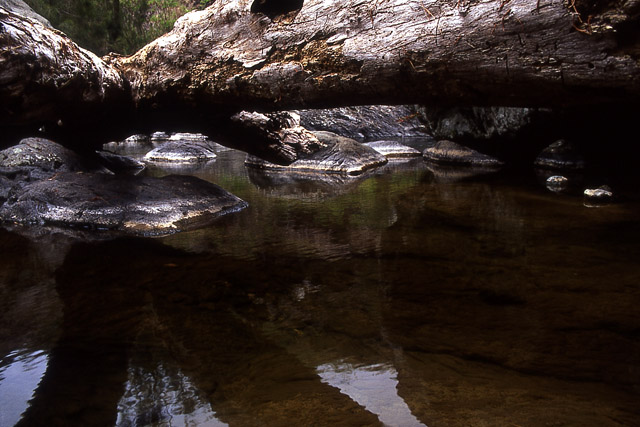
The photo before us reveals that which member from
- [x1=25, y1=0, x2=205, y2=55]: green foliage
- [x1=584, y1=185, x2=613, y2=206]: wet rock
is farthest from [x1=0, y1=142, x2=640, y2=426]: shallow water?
[x1=25, y1=0, x2=205, y2=55]: green foliage

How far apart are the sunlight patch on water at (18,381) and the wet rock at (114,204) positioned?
2.47m

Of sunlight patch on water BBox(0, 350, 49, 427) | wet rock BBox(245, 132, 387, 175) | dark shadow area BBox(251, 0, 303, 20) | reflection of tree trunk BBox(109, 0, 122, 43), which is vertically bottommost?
sunlight patch on water BBox(0, 350, 49, 427)

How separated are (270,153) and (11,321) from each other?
5.77 metres

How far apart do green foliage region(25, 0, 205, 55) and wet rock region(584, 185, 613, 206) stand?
1856cm

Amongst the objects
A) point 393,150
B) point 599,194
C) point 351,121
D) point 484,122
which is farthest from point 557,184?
point 351,121

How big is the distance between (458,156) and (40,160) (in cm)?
829

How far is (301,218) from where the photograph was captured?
539 cm

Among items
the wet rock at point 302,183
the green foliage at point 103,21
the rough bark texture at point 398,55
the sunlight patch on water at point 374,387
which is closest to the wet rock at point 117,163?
the wet rock at point 302,183

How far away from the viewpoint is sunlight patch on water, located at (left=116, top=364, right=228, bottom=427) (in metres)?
1.79

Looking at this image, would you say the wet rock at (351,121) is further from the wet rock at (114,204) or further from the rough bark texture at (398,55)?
the rough bark texture at (398,55)

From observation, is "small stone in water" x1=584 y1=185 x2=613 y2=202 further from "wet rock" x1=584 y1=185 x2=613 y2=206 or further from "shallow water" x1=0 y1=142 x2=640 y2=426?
"shallow water" x1=0 y1=142 x2=640 y2=426

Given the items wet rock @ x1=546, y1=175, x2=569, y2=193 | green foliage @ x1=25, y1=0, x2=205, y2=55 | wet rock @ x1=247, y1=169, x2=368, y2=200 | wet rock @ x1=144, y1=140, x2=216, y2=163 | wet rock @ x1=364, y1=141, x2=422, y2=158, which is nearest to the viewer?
wet rock @ x1=546, y1=175, x2=569, y2=193

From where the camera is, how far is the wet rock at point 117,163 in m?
8.12

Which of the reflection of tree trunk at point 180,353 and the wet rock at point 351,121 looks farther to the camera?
the wet rock at point 351,121
